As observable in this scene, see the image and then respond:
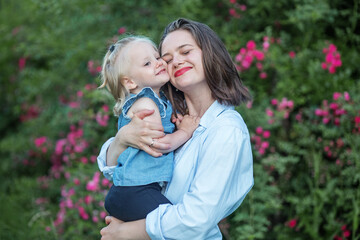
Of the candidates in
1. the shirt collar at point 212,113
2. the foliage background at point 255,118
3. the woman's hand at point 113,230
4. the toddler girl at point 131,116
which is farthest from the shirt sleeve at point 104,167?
the foliage background at point 255,118

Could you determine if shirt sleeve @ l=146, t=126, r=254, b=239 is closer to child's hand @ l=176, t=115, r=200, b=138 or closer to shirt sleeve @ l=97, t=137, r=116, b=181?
child's hand @ l=176, t=115, r=200, b=138

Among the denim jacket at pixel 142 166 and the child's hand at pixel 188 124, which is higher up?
the child's hand at pixel 188 124

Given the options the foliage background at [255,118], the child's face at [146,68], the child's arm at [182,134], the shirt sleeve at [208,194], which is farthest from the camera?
the foliage background at [255,118]

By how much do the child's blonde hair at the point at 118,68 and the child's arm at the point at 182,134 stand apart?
1.13ft

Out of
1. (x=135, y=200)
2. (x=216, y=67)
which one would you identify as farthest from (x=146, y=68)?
(x=135, y=200)

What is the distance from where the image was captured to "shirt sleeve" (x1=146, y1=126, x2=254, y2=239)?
175 cm

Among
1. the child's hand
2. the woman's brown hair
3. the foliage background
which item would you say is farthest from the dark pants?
the foliage background

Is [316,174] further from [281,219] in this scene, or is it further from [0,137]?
[0,137]

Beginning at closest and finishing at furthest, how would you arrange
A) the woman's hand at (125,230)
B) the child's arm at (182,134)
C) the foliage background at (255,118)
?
the woman's hand at (125,230), the child's arm at (182,134), the foliage background at (255,118)

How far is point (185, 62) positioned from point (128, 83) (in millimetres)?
335

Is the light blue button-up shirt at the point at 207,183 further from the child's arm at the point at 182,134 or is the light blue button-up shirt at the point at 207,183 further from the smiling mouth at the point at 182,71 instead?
the smiling mouth at the point at 182,71

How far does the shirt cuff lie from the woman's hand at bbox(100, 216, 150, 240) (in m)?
0.06

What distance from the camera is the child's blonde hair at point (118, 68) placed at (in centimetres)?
218

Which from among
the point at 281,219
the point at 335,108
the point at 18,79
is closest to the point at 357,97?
the point at 335,108
